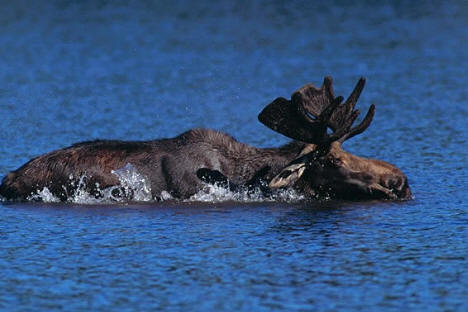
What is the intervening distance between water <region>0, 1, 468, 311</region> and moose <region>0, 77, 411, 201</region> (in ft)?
0.96

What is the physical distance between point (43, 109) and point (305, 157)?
8.37 metres

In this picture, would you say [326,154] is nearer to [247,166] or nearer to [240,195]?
[247,166]

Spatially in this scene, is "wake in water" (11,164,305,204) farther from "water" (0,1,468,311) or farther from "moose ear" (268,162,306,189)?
"moose ear" (268,162,306,189)

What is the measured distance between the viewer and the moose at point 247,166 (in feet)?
42.2

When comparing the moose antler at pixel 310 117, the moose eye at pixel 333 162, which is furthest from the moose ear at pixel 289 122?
the moose eye at pixel 333 162

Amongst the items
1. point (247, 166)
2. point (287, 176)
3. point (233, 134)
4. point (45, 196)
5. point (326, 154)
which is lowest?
point (45, 196)

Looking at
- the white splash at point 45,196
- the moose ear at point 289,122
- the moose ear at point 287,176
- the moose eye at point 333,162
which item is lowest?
the white splash at point 45,196

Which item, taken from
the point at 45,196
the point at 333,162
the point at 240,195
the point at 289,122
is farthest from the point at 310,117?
the point at 45,196

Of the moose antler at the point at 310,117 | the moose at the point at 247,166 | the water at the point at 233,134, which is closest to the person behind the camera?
the water at the point at 233,134

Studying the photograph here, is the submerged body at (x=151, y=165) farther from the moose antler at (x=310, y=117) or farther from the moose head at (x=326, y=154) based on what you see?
the moose antler at (x=310, y=117)

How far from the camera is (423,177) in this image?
561 inches

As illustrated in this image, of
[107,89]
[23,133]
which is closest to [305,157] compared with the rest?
[23,133]

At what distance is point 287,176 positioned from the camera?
501 inches

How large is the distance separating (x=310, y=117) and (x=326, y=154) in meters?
0.48
